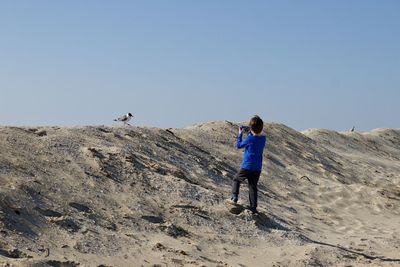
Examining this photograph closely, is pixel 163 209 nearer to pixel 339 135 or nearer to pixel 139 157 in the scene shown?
pixel 139 157

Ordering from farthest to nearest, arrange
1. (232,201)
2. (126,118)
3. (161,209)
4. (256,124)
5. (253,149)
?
(126,118)
(232,201)
(253,149)
(256,124)
(161,209)

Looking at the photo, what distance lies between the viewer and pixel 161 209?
888 cm

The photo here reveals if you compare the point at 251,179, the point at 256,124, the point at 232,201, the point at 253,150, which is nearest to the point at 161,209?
the point at 232,201

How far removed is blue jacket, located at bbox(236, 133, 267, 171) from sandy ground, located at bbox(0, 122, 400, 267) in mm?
844

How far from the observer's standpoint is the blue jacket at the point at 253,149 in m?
9.08

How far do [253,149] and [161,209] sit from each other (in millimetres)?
1706

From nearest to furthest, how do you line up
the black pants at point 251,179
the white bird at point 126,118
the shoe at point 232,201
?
the black pants at point 251,179 < the shoe at point 232,201 < the white bird at point 126,118

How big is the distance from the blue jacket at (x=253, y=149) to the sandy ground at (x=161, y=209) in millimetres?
844

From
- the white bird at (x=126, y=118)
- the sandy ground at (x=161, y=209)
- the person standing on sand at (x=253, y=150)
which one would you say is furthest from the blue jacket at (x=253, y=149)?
the white bird at (x=126, y=118)

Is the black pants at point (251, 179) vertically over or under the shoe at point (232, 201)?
over

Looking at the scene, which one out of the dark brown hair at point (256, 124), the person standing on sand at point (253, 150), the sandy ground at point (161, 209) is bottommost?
the sandy ground at point (161, 209)

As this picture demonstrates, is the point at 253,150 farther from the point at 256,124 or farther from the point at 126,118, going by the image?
the point at 126,118

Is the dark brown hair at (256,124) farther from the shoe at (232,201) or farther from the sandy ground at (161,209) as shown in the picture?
the sandy ground at (161,209)

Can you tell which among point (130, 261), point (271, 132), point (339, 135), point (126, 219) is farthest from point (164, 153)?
point (339, 135)
